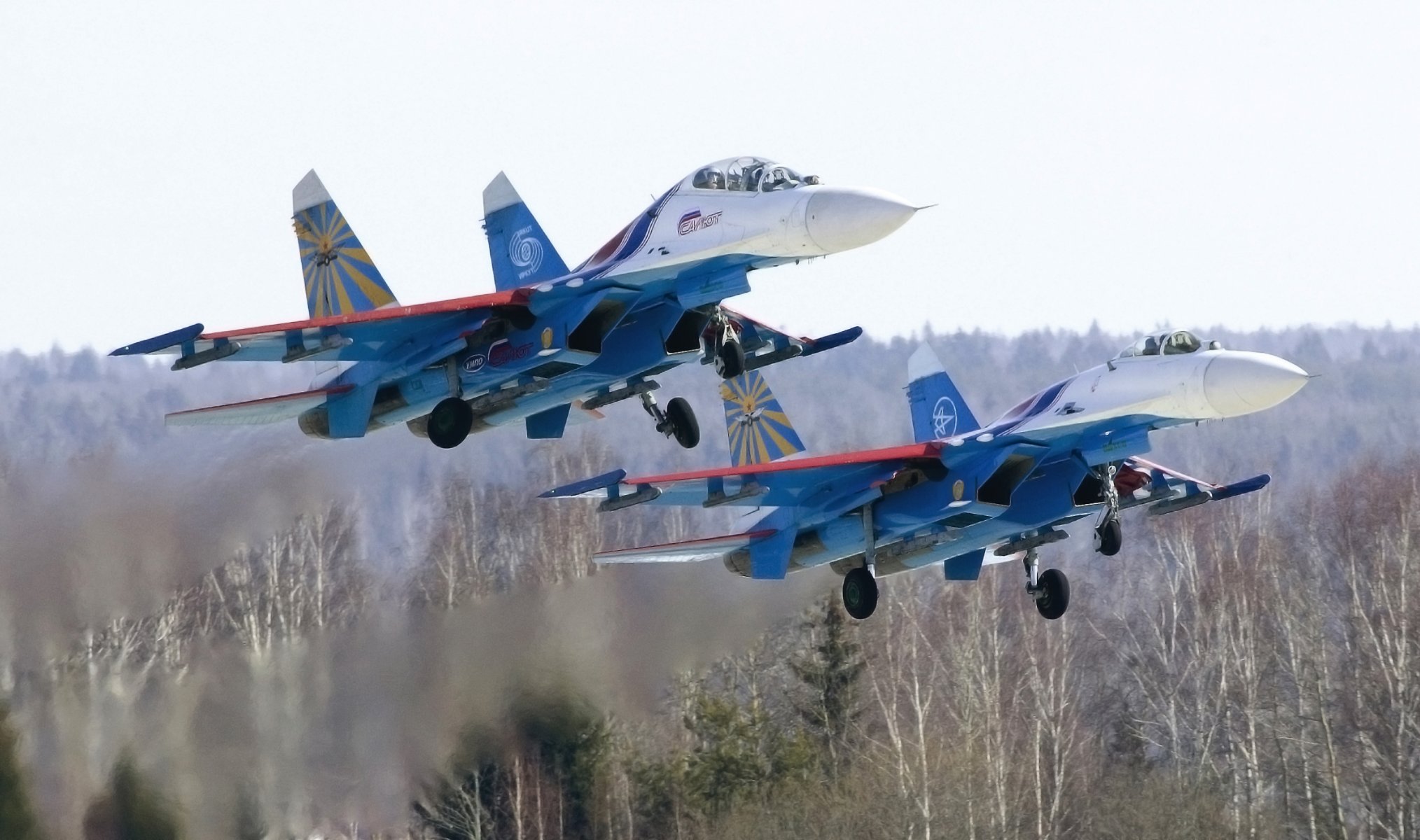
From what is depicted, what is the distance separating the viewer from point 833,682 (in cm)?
2942

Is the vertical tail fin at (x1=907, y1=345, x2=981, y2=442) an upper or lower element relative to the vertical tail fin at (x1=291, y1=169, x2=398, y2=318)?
lower

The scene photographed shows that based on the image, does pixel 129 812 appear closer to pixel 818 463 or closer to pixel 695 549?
pixel 695 549

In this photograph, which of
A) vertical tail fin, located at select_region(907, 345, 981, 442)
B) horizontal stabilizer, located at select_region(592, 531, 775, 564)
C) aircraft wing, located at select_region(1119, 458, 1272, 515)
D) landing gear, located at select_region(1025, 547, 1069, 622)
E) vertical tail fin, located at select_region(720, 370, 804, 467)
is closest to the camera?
landing gear, located at select_region(1025, 547, 1069, 622)

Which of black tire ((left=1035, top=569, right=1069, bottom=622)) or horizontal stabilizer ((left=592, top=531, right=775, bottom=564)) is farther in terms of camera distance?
horizontal stabilizer ((left=592, top=531, right=775, bottom=564))

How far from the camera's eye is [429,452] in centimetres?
2542

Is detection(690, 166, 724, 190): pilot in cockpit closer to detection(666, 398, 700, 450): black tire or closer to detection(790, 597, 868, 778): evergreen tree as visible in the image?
detection(666, 398, 700, 450): black tire

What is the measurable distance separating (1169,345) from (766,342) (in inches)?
148

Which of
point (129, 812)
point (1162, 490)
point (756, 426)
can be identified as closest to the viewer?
point (129, 812)

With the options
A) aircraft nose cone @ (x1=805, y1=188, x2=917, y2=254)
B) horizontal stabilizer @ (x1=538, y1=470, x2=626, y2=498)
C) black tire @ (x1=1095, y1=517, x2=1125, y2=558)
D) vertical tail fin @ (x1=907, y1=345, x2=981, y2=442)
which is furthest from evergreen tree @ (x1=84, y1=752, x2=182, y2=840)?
vertical tail fin @ (x1=907, y1=345, x2=981, y2=442)

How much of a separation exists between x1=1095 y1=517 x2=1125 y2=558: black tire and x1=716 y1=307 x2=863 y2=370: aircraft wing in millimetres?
2961

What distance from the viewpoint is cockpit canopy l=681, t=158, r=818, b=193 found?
56.1 ft

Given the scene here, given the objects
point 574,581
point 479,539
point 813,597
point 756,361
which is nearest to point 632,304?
point 756,361

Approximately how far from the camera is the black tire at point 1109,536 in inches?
744

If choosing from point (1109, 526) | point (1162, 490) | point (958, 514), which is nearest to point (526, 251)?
point (958, 514)
